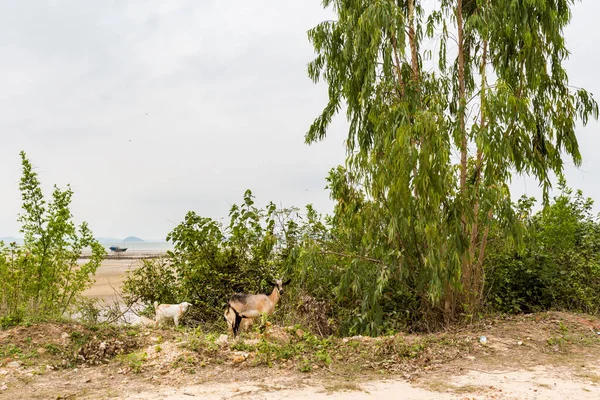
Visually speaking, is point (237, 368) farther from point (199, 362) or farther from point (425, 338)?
point (425, 338)

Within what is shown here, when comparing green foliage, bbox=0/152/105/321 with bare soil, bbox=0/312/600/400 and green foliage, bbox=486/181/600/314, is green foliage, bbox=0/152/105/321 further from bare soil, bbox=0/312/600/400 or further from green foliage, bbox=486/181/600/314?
green foliage, bbox=486/181/600/314

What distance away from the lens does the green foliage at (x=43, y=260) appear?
29.3ft

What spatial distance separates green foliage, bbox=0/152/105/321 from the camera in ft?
Answer: 29.3

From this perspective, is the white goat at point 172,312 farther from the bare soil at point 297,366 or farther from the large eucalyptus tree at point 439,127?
the large eucalyptus tree at point 439,127

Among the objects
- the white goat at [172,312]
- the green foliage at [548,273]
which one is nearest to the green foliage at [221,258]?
the white goat at [172,312]

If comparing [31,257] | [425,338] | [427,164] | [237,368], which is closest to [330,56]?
[427,164]

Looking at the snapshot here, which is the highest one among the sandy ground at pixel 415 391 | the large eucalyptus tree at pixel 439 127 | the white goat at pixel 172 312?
the large eucalyptus tree at pixel 439 127

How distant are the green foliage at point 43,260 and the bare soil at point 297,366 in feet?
5.45

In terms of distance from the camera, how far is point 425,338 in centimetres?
728

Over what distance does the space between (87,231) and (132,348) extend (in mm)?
3411

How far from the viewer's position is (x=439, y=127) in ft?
24.5

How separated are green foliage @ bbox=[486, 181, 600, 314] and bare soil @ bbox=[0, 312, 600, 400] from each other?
67.2 inches

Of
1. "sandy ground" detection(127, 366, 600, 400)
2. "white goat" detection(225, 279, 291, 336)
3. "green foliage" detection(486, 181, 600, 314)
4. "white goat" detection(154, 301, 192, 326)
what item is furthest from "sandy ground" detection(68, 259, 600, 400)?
"green foliage" detection(486, 181, 600, 314)

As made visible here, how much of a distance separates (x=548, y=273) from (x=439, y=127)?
13.8 ft
